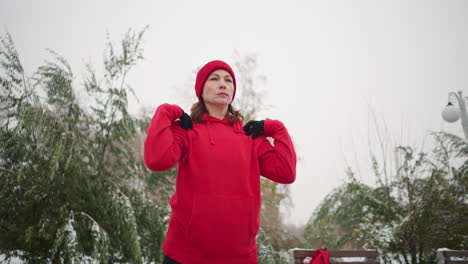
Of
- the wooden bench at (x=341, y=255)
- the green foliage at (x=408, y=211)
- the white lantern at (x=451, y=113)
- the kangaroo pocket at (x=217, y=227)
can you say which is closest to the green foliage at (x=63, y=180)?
the wooden bench at (x=341, y=255)

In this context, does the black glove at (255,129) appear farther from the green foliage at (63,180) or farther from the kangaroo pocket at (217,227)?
the green foliage at (63,180)

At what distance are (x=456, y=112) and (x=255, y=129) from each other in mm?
6770

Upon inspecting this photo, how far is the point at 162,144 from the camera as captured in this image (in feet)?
3.90

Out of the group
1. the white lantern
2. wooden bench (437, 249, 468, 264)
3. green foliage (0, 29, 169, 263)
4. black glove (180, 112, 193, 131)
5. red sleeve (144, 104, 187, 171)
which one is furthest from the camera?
the white lantern

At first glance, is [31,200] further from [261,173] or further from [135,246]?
[261,173]

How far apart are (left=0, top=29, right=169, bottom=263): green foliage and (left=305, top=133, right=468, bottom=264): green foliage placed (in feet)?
11.5

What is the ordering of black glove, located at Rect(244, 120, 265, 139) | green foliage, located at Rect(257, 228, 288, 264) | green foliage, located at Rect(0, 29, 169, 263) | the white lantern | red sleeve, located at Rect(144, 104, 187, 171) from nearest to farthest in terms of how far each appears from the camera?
1. red sleeve, located at Rect(144, 104, 187, 171)
2. black glove, located at Rect(244, 120, 265, 139)
3. green foliage, located at Rect(0, 29, 169, 263)
4. green foliage, located at Rect(257, 228, 288, 264)
5. the white lantern

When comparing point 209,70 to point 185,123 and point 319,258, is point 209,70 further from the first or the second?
point 319,258

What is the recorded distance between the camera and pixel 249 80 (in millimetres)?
11375

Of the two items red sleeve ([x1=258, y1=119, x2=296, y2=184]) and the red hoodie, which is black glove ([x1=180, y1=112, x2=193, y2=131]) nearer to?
the red hoodie

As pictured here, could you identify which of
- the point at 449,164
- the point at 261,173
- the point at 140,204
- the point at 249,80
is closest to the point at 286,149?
the point at 261,173

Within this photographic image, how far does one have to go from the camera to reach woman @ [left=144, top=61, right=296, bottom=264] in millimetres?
1203

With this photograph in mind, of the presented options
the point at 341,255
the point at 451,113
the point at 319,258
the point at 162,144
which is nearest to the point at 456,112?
the point at 451,113

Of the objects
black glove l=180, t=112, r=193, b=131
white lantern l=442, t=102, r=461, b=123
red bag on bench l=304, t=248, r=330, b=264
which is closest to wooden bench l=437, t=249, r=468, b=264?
red bag on bench l=304, t=248, r=330, b=264
